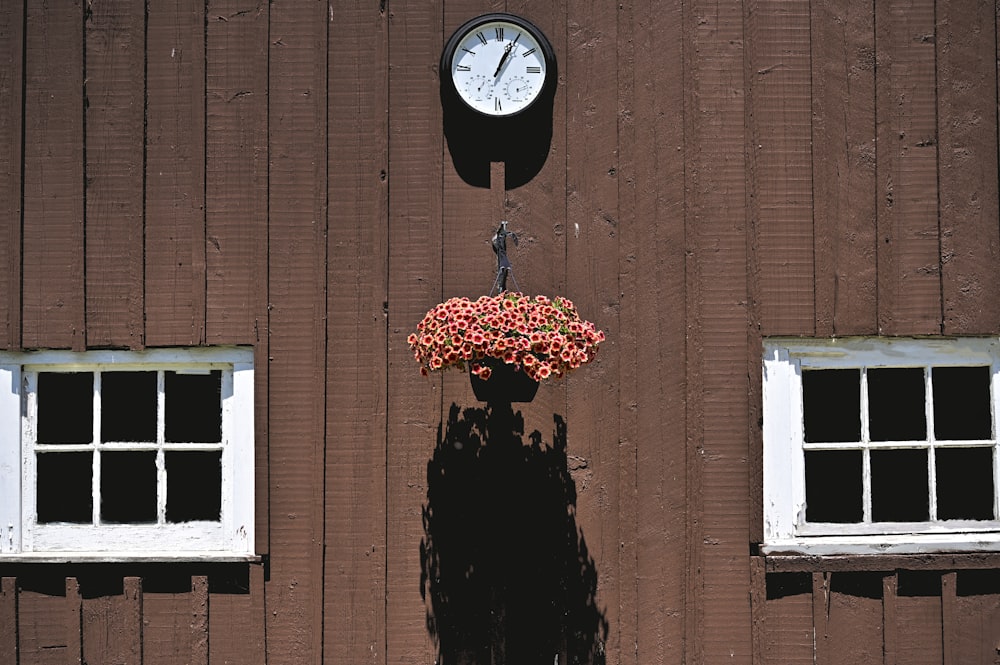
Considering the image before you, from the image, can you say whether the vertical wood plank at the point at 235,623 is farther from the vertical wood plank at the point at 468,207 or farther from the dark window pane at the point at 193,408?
the vertical wood plank at the point at 468,207

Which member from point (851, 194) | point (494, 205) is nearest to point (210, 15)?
point (494, 205)

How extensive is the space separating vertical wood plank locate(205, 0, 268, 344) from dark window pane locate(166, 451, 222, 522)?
137 cm

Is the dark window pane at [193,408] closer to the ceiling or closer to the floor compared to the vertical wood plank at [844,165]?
closer to the floor

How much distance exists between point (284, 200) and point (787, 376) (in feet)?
7.14

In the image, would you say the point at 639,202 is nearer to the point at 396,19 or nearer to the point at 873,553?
the point at 396,19

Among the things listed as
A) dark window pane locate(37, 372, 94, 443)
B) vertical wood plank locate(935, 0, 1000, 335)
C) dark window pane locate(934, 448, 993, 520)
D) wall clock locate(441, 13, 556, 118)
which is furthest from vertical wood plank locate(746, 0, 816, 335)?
dark window pane locate(37, 372, 94, 443)

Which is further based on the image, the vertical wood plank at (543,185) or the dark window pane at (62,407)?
the dark window pane at (62,407)

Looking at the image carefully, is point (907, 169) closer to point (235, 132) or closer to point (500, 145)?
point (500, 145)

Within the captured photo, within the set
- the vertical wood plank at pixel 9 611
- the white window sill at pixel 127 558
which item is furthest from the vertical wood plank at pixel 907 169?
the vertical wood plank at pixel 9 611

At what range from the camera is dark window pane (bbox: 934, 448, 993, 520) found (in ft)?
12.9

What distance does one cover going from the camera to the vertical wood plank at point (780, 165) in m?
3.34

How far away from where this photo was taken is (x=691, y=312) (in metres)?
3.33

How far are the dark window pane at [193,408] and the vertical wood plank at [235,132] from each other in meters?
0.74

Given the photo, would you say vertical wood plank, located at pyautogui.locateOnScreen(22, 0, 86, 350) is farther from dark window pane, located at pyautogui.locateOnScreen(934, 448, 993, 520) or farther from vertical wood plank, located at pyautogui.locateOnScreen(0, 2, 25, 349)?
dark window pane, located at pyautogui.locateOnScreen(934, 448, 993, 520)
